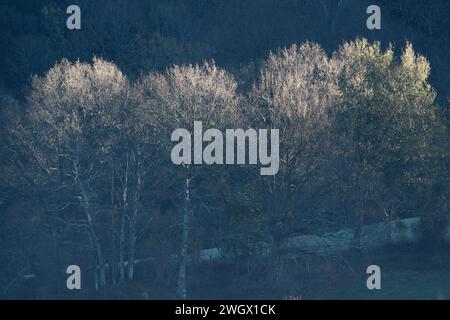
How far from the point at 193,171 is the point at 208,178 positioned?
2.49ft

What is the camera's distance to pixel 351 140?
142 ft

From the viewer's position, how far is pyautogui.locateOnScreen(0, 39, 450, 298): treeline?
40.2 meters

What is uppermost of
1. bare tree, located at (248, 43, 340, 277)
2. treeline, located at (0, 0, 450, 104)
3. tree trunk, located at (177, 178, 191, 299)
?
treeline, located at (0, 0, 450, 104)

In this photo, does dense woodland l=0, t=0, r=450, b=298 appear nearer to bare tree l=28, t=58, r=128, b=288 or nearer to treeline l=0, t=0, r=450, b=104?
bare tree l=28, t=58, r=128, b=288

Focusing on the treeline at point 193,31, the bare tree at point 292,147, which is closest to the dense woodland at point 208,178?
the bare tree at point 292,147

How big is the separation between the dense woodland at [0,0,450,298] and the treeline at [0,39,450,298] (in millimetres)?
70

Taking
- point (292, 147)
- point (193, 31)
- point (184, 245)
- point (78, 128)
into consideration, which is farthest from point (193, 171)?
point (193, 31)

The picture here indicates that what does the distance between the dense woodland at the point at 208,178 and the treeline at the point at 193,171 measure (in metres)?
0.07

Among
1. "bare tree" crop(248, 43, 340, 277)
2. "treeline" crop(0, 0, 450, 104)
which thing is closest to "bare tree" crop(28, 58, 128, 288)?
"bare tree" crop(248, 43, 340, 277)

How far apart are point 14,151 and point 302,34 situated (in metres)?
29.0

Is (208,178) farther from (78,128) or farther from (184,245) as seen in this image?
(78,128)

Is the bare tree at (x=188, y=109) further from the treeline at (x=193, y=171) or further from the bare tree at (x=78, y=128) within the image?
the bare tree at (x=78, y=128)

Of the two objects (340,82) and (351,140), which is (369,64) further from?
(351,140)
